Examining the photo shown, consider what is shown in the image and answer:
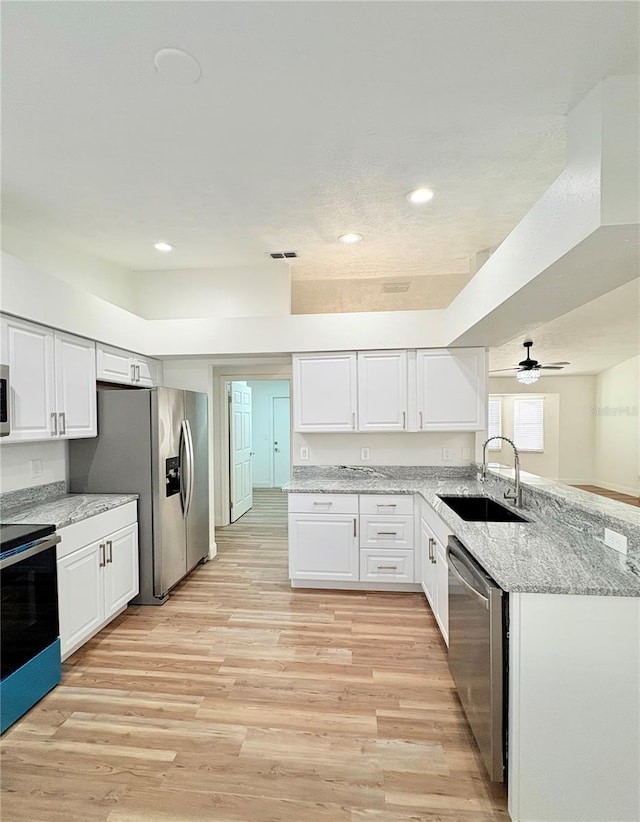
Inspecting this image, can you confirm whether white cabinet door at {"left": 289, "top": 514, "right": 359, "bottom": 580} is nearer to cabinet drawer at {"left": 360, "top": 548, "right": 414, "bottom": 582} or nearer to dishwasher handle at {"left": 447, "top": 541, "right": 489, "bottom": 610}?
cabinet drawer at {"left": 360, "top": 548, "right": 414, "bottom": 582}

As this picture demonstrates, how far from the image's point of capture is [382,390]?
376cm

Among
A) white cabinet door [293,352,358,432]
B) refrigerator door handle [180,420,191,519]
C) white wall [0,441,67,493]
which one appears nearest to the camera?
white wall [0,441,67,493]

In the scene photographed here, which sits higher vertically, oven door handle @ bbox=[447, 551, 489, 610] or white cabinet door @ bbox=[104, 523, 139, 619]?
oven door handle @ bbox=[447, 551, 489, 610]

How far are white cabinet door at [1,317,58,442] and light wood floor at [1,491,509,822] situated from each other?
1.47 metres

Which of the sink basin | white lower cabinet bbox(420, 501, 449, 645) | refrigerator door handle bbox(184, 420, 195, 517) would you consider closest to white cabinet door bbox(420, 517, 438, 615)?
white lower cabinet bbox(420, 501, 449, 645)

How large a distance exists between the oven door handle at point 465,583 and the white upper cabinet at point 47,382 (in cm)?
255

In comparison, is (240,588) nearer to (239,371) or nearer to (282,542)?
(282,542)

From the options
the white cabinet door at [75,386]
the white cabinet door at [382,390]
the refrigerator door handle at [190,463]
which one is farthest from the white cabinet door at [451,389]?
the white cabinet door at [75,386]

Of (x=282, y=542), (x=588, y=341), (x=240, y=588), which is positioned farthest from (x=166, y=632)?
(x=588, y=341)

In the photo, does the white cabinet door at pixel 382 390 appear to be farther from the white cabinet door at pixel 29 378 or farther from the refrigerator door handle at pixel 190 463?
the white cabinet door at pixel 29 378

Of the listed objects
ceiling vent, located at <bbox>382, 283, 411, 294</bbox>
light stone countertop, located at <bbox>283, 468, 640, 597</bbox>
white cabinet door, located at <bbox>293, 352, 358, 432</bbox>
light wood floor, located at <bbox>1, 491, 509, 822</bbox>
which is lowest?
light wood floor, located at <bbox>1, 491, 509, 822</bbox>

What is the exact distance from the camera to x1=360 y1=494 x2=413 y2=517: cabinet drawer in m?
3.45

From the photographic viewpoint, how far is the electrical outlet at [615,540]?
5.61 ft

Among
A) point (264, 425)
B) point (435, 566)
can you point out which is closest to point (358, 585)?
point (435, 566)
